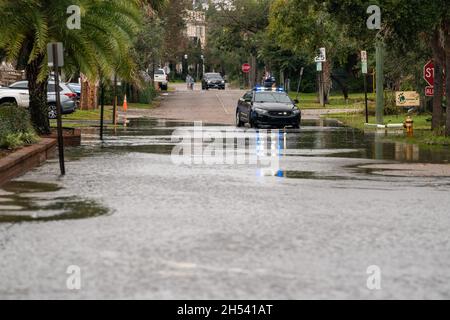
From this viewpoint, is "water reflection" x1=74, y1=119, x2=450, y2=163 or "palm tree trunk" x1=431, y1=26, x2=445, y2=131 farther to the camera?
"palm tree trunk" x1=431, y1=26, x2=445, y2=131

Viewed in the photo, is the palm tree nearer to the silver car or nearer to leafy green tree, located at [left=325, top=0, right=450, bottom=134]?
leafy green tree, located at [left=325, top=0, right=450, bottom=134]

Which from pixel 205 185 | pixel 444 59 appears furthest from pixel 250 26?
pixel 205 185

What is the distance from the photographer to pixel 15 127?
22.9m

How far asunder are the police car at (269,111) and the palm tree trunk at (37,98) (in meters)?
11.9

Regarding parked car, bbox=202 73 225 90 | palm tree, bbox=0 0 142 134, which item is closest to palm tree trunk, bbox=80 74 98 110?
palm tree, bbox=0 0 142 134

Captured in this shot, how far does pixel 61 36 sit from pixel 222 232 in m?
16.0

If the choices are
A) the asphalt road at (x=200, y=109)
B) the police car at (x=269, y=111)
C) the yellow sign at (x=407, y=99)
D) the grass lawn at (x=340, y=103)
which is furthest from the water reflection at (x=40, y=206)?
the grass lawn at (x=340, y=103)

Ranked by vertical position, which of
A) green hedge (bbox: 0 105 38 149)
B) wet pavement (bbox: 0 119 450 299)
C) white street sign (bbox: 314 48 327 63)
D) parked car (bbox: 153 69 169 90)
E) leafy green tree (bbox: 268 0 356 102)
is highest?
leafy green tree (bbox: 268 0 356 102)

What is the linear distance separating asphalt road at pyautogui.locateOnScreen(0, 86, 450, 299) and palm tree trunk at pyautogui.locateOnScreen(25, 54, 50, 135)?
6590 mm

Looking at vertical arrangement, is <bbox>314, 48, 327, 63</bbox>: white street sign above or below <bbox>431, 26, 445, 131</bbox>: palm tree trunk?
above

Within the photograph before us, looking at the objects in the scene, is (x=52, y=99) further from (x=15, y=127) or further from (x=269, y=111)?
(x=15, y=127)

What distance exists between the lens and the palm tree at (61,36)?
25.5 m

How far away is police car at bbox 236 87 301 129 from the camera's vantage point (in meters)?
37.9
